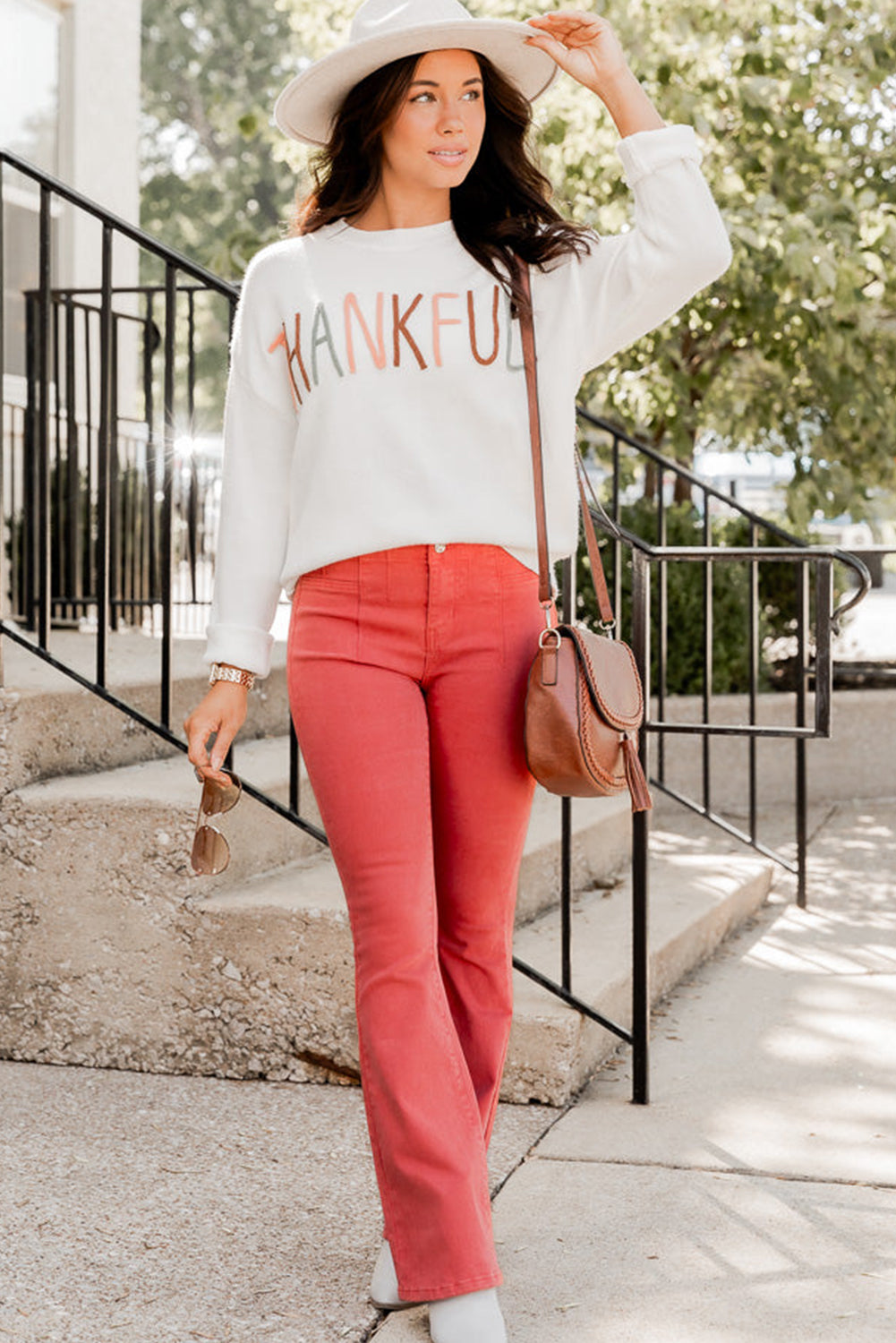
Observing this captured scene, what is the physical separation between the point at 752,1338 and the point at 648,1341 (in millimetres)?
152

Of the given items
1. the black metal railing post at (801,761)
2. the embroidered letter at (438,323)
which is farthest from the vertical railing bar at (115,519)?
the embroidered letter at (438,323)

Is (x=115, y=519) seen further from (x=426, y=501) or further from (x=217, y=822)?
(x=426, y=501)

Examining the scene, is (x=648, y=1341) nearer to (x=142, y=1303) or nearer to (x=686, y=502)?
(x=142, y=1303)

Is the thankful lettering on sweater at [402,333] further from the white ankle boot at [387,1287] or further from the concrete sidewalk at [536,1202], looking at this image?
the concrete sidewalk at [536,1202]

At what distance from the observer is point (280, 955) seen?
11.8 feet

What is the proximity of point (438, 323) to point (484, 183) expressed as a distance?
31 centimetres

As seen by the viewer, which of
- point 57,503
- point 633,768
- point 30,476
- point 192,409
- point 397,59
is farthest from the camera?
point 57,503

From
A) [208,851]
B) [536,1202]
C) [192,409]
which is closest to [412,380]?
[208,851]

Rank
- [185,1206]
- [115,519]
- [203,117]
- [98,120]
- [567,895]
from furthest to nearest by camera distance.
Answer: [203,117]
[98,120]
[115,519]
[567,895]
[185,1206]

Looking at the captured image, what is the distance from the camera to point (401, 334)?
233cm

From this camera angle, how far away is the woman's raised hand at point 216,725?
2477mm

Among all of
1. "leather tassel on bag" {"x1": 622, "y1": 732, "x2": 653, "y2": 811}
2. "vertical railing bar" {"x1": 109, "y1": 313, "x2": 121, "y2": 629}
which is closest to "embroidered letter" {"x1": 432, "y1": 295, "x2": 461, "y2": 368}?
"leather tassel on bag" {"x1": 622, "y1": 732, "x2": 653, "y2": 811}

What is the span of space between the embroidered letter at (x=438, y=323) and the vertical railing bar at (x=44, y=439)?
1675mm

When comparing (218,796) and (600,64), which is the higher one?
(600,64)
